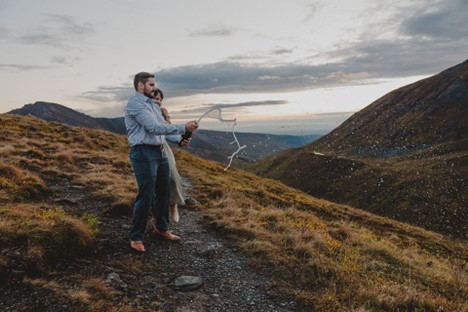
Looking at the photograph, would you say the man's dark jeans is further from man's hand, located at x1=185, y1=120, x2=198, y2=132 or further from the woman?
man's hand, located at x1=185, y1=120, x2=198, y2=132

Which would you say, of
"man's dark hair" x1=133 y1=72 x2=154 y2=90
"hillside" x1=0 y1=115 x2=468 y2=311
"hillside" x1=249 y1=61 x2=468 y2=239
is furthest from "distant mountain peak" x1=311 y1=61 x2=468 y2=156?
"man's dark hair" x1=133 y1=72 x2=154 y2=90

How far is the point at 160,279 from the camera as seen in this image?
280 inches

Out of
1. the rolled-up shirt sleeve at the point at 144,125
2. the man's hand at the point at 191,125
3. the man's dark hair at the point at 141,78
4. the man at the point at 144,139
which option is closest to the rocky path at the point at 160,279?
the man at the point at 144,139

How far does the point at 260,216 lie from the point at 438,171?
8060cm

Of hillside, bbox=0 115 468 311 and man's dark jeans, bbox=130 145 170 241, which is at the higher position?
man's dark jeans, bbox=130 145 170 241

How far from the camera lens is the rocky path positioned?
5.93 metres

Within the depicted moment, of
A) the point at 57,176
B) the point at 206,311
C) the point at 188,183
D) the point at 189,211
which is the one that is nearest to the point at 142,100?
the point at 206,311

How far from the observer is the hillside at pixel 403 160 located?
68875mm

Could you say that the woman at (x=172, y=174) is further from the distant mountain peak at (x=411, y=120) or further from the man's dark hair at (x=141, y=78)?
the distant mountain peak at (x=411, y=120)

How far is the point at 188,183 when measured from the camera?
1912 cm

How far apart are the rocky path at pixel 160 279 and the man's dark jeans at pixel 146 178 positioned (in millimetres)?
699

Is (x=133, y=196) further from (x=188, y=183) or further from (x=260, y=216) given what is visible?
(x=188, y=183)

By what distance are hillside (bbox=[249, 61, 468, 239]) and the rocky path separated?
58146 millimetres

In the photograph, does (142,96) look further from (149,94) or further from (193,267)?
(193,267)
